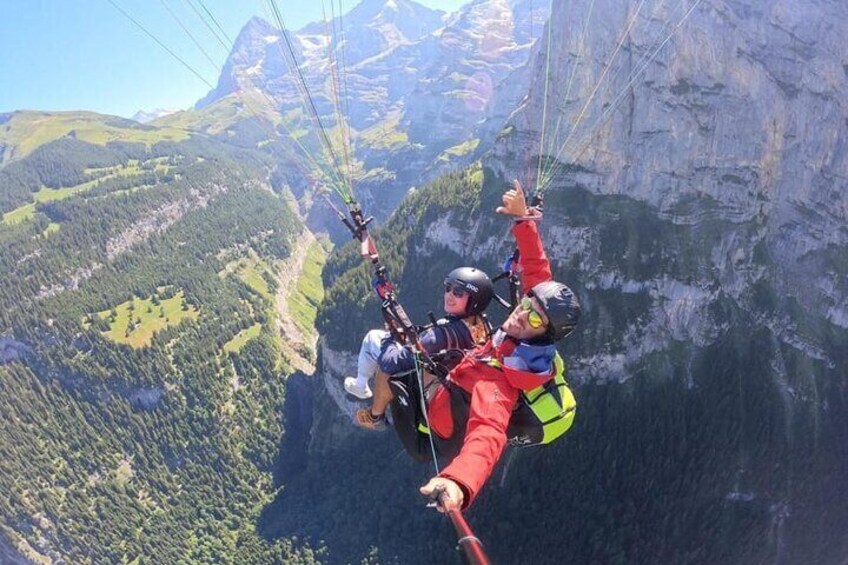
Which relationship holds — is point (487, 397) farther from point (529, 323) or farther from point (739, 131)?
point (739, 131)

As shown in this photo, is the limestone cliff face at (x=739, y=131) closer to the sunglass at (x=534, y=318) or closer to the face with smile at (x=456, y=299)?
the face with smile at (x=456, y=299)

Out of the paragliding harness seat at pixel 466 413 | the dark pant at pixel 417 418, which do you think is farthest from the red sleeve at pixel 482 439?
the dark pant at pixel 417 418

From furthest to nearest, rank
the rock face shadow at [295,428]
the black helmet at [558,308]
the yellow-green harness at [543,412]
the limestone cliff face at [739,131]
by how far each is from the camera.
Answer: the rock face shadow at [295,428]
the limestone cliff face at [739,131]
the yellow-green harness at [543,412]
the black helmet at [558,308]

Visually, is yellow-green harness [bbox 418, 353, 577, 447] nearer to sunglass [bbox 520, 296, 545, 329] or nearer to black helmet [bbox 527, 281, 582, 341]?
black helmet [bbox 527, 281, 582, 341]

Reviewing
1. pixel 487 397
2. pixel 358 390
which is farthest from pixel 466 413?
pixel 358 390

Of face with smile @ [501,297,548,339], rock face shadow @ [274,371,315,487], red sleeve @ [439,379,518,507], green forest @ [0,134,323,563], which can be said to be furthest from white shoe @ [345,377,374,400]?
rock face shadow @ [274,371,315,487]

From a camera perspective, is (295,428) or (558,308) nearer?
(558,308)
